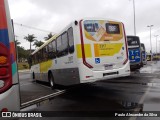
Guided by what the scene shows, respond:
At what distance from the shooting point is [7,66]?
3703 millimetres

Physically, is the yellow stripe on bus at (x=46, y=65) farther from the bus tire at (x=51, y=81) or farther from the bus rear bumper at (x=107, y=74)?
the bus rear bumper at (x=107, y=74)

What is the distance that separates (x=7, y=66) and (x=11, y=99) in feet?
1.67

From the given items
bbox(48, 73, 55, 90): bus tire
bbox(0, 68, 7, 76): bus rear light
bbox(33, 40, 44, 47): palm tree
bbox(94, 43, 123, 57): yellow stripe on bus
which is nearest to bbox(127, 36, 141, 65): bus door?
bbox(48, 73, 55, 90): bus tire

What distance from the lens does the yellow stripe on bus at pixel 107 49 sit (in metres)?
9.94

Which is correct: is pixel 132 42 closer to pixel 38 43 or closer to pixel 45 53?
pixel 45 53

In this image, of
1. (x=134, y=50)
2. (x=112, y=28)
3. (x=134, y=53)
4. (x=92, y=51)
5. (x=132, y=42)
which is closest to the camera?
(x=92, y=51)

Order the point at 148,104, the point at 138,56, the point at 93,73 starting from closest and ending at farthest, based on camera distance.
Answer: the point at 148,104, the point at 93,73, the point at 138,56

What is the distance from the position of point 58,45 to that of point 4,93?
29.2 feet

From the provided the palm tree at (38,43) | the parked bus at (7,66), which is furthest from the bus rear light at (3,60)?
the palm tree at (38,43)

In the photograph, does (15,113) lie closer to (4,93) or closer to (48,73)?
(4,93)

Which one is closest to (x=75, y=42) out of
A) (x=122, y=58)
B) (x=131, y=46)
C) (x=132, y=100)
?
(x=122, y=58)

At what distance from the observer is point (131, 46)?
2109 cm

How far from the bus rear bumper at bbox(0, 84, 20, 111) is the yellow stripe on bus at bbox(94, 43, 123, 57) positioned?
6.28m

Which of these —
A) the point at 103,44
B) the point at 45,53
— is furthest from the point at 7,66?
the point at 45,53
